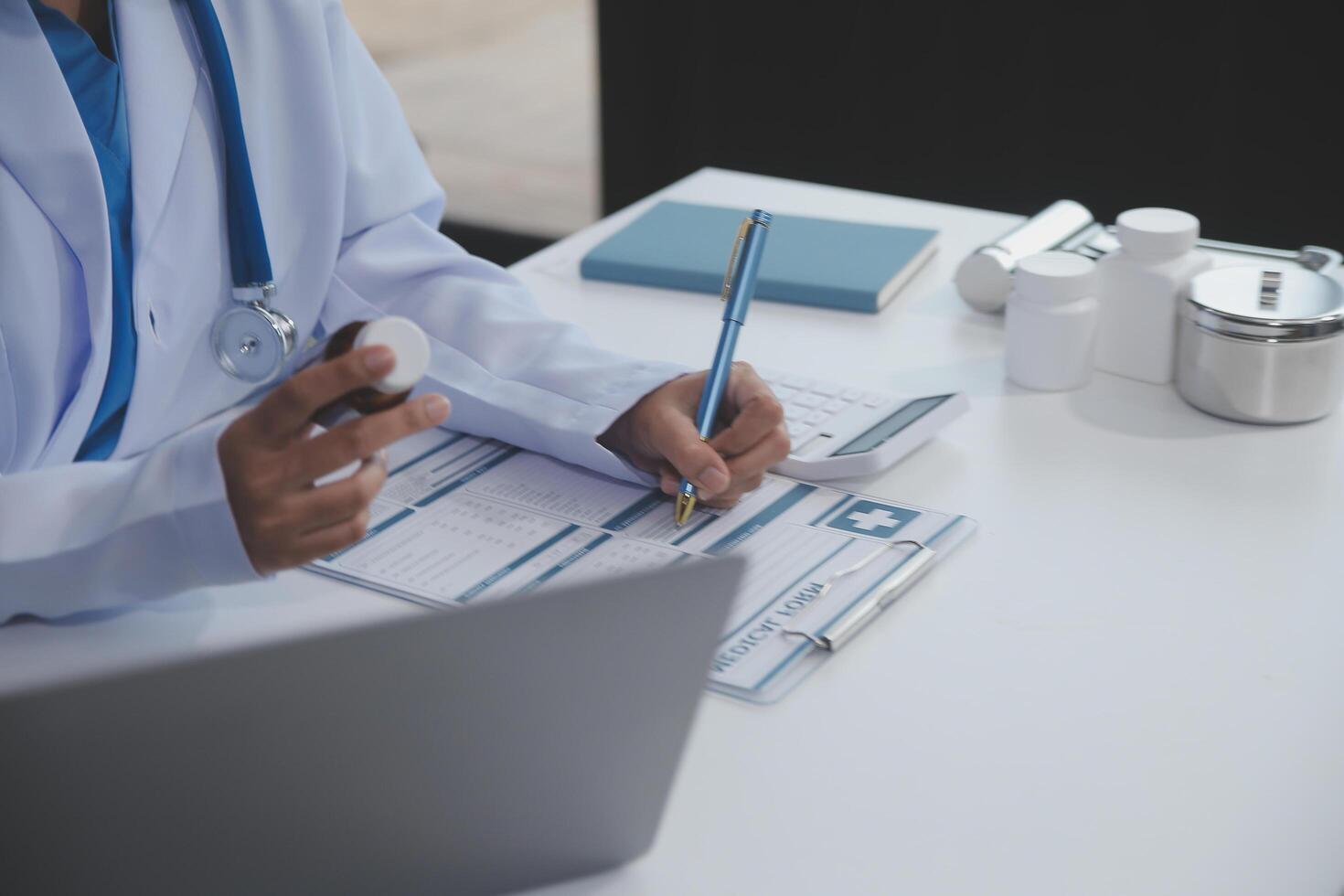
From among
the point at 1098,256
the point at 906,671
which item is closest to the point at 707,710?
the point at 906,671

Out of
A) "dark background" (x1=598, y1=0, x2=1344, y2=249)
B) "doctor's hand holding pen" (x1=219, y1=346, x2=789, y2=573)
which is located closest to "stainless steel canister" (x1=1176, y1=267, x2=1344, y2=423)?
"doctor's hand holding pen" (x1=219, y1=346, x2=789, y2=573)

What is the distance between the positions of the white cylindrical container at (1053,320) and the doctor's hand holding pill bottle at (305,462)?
540 mm

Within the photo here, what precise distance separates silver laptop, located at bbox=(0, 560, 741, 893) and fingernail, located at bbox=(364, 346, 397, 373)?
0.20 meters

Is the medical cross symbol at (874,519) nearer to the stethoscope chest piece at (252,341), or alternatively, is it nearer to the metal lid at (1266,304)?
the metal lid at (1266,304)

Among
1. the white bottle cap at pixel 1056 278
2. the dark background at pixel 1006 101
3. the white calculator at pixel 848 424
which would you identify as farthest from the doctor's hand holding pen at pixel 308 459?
the dark background at pixel 1006 101

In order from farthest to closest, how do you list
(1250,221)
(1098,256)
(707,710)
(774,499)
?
(1250,221) < (1098,256) < (774,499) < (707,710)

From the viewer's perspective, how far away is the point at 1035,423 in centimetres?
102

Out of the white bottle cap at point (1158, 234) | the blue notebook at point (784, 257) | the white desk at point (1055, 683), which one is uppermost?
the white bottle cap at point (1158, 234)

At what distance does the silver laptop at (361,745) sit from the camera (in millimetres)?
465

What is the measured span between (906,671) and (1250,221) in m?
1.84

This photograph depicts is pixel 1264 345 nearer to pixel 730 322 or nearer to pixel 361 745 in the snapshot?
pixel 730 322

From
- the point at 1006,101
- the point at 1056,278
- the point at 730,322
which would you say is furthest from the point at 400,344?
the point at 1006,101

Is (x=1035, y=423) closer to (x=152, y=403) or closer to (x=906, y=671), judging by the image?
(x=906, y=671)

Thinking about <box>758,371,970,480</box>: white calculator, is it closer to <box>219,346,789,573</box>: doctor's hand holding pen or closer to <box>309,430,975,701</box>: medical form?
<box>309,430,975,701</box>: medical form
